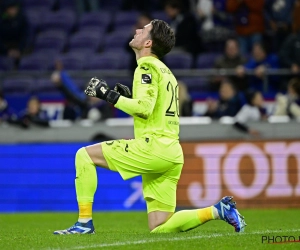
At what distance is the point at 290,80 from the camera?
14.7 meters

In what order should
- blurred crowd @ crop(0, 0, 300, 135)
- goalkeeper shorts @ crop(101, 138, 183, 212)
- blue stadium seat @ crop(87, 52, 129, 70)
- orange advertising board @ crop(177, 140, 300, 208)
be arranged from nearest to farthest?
goalkeeper shorts @ crop(101, 138, 183, 212)
orange advertising board @ crop(177, 140, 300, 208)
blurred crowd @ crop(0, 0, 300, 135)
blue stadium seat @ crop(87, 52, 129, 70)

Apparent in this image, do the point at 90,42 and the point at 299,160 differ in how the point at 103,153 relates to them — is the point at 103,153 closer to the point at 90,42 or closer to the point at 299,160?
the point at 299,160

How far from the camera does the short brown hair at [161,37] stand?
25.7 ft

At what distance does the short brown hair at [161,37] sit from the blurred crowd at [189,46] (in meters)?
6.03

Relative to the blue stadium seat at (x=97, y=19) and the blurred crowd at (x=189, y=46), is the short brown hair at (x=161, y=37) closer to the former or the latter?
the blurred crowd at (x=189, y=46)

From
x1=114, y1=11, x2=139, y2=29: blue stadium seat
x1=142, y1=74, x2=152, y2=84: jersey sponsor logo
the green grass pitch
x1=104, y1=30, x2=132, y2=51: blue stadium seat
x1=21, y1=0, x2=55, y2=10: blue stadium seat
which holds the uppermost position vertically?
x1=21, y1=0, x2=55, y2=10: blue stadium seat

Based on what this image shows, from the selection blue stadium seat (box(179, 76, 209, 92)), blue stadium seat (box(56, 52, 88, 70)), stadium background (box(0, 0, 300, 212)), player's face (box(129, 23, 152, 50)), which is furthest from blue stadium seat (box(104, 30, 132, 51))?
player's face (box(129, 23, 152, 50))

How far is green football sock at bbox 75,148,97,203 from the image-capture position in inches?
303

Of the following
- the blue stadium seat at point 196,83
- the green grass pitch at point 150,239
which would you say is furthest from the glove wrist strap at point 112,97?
the blue stadium seat at point 196,83

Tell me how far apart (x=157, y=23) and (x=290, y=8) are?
9.51m

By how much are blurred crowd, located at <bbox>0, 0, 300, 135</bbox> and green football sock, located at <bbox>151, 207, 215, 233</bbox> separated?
5.99 m

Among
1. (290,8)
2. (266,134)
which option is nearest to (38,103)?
(266,134)

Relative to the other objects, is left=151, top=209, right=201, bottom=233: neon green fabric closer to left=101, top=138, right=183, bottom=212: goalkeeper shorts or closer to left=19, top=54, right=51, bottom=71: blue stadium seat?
left=101, top=138, right=183, bottom=212: goalkeeper shorts

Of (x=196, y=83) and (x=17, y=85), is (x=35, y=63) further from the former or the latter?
(x=196, y=83)
